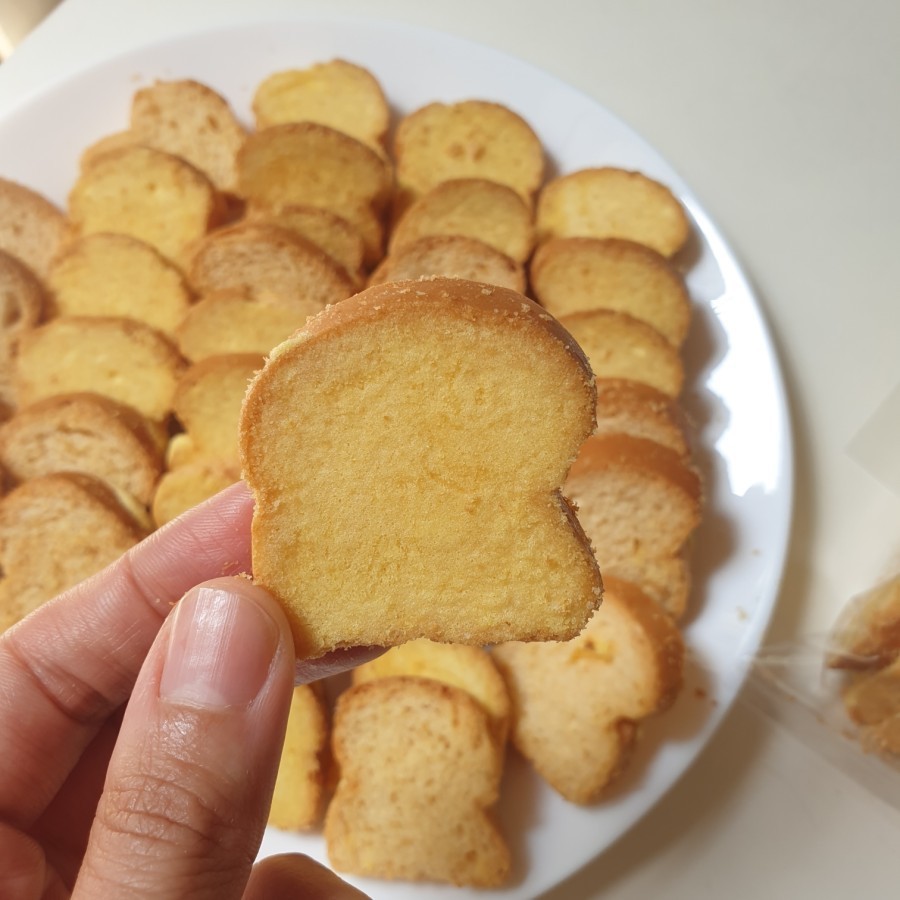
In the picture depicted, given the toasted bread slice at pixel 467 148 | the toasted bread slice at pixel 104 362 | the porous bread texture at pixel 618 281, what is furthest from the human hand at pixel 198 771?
the toasted bread slice at pixel 467 148

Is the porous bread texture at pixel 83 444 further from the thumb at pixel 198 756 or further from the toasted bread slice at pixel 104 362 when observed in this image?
the thumb at pixel 198 756

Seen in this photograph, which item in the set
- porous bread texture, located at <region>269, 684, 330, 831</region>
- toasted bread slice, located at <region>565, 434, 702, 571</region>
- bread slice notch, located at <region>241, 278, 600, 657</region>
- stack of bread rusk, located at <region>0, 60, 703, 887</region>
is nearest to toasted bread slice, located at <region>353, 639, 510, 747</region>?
stack of bread rusk, located at <region>0, 60, 703, 887</region>

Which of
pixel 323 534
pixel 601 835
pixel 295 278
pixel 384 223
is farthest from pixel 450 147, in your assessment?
pixel 601 835

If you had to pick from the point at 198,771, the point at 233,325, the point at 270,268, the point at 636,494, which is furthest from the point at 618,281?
the point at 198,771

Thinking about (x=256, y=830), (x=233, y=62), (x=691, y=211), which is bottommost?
(x=256, y=830)

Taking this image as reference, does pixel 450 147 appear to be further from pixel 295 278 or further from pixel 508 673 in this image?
pixel 508 673
